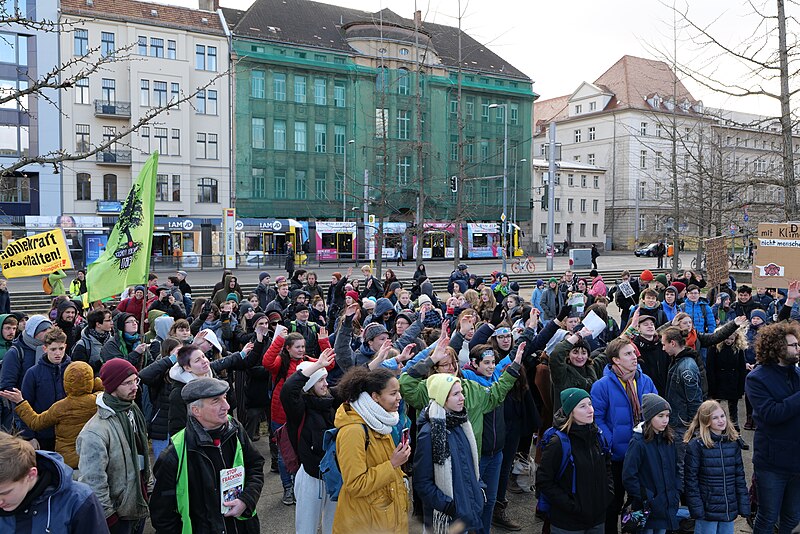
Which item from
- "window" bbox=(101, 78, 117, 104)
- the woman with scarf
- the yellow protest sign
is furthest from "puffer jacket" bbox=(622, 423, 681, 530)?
"window" bbox=(101, 78, 117, 104)

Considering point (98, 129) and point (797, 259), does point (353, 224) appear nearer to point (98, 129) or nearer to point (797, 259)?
point (98, 129)

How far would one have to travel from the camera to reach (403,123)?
54.5 m

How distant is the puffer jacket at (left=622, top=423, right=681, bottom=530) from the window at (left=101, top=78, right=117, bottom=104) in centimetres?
4585

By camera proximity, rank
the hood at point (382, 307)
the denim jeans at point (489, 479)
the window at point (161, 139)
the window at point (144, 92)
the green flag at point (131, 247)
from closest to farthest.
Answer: the denim jeans at point (489, 479) → the green flag at point (131, 247) → the hood at point (382, 307) → the window at point (144, 92) → the window at point (161, 139)

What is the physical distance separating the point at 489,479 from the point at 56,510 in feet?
11.7

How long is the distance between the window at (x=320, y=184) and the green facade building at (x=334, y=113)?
0.08 metres

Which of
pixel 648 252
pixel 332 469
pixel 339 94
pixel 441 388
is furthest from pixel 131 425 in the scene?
pixel 648 252

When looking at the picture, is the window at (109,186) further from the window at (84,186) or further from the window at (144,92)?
the window at (144,92)

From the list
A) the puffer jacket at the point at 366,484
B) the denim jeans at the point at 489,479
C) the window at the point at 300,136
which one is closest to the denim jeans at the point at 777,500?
the denim jeans at the point at 489,479

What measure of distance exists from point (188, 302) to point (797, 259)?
12.6 m

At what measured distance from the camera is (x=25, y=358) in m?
6.66

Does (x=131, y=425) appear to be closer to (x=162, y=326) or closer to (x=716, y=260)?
(x=162, y=326)

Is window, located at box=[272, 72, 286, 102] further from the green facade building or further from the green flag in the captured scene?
the green flag

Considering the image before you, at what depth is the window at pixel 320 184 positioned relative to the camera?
170 feet
